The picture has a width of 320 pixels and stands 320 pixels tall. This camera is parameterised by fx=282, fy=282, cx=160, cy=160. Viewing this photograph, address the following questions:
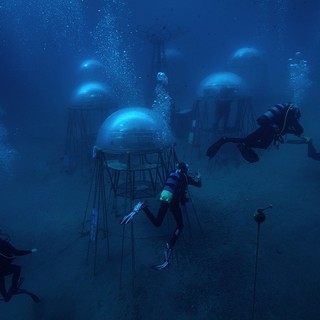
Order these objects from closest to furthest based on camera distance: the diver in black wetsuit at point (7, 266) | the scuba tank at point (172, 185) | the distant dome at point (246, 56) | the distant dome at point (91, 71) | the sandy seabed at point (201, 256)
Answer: the sandy seabed at point (201, 256) → the scuba tank at point (172, 185) → the diver in black wetsuit at point (7, 266) → the distant dome at point (246, 56) → the distant dome at point (91, 71)

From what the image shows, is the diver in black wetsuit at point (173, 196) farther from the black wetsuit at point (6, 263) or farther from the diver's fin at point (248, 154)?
the black wetsuit at point (6, 263)

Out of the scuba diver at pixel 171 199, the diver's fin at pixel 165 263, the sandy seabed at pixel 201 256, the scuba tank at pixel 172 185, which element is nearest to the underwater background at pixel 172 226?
the sandy seabed at pixel 201 256

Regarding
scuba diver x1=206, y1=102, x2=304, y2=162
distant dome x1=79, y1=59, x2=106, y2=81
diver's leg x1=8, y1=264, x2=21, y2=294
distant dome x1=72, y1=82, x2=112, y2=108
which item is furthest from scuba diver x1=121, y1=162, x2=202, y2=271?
distant dome x1=79, y1=59, x2=106, y2=81

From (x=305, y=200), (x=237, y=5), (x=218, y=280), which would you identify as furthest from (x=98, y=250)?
(x=237, y=5)

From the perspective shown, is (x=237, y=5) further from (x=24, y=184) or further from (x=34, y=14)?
(x=24, y=184)

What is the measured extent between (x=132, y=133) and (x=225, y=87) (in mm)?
7098

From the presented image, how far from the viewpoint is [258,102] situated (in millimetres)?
20312

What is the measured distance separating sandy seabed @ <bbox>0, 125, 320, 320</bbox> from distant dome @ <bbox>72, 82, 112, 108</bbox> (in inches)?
170

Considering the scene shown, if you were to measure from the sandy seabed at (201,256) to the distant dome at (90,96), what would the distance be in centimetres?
433

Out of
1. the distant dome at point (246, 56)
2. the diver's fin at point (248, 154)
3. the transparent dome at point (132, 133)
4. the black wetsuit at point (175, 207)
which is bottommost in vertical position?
the black wetsuit at point (175, 207)

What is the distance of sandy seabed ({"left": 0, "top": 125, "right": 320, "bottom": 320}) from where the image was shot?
639cm

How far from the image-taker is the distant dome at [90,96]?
13609 mm

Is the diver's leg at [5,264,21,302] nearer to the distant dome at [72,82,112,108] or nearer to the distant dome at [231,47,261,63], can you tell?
the distant dome at [72,82,112,108]

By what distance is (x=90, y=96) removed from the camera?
13.6 metres
